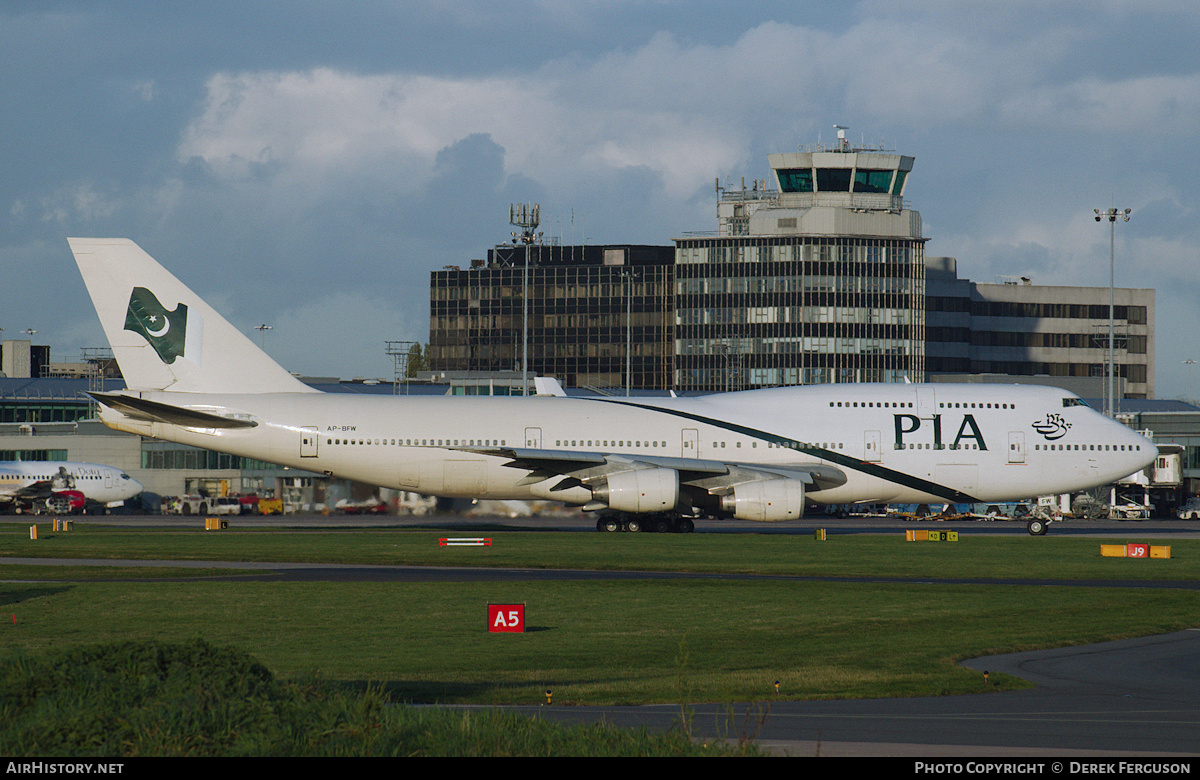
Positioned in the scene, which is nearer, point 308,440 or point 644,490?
point 644,490

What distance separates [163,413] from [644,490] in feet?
60.1

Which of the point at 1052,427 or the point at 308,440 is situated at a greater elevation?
the point at 1052,427

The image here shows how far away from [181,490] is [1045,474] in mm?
78059

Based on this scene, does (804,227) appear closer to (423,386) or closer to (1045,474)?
(423,386)

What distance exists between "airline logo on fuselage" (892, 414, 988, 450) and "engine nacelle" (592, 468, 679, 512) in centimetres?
949

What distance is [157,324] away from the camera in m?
49.9

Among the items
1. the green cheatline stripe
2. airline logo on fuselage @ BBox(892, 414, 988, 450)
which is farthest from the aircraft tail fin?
airline logo on fuselage @ BBox(892, 414, 988, 450)

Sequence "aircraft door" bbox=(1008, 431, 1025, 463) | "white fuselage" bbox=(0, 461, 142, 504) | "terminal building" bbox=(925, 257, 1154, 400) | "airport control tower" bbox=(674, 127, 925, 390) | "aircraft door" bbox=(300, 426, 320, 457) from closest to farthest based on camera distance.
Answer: "aircraft door" bbox=(300, 426, 320, 457), "aircraft door" bbox=(1008, 431, 1025, 463), "white fuselage" bbox=(0, 461, 142, 504), "airport control tower" bbox=(674, 127, 925, 390), "terminal building" bbox=(925, 257, 1154, 400)

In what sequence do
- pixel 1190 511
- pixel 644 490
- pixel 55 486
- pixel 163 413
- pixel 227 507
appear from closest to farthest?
pixel 644 490 → pixel 163 413 → pixel 227 507 → pixel 1190 511 → pixel 55 486

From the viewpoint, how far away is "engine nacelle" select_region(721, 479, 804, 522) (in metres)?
48.0

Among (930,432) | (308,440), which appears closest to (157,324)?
(308,440)

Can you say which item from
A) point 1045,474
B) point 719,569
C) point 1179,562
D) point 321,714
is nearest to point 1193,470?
point 1045,474

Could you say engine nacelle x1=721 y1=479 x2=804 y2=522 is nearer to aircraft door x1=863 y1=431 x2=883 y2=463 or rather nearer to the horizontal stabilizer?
aircraft door x1=863 y1=431 x2=883 y2=463

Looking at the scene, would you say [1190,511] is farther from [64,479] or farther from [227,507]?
[64,479]
